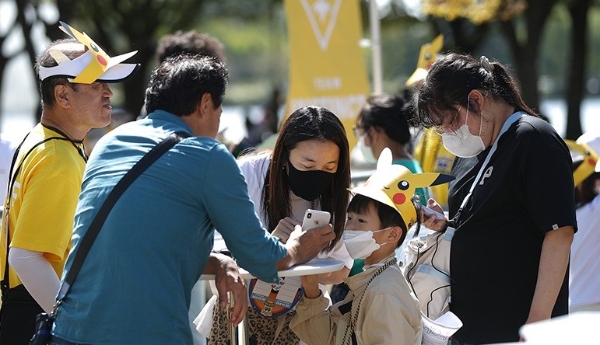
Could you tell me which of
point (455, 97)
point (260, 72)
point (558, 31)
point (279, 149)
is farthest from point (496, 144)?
point (260, 72)

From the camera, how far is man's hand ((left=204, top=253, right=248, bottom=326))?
10.1 feet

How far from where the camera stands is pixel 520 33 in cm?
3238

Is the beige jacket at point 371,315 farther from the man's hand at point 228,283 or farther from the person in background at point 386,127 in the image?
the person in background at point 386,127

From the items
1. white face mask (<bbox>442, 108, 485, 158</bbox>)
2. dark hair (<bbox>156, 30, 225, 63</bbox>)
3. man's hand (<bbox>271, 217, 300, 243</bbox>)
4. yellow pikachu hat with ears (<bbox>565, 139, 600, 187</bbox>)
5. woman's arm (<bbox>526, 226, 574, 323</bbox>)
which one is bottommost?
yellow pikachu hat with ears (<bbox>565, 139, 600, 187</bbox>)

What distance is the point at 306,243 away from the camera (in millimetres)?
3289

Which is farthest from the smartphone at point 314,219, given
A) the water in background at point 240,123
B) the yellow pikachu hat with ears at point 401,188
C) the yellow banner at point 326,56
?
the yellow banner at point 326,56

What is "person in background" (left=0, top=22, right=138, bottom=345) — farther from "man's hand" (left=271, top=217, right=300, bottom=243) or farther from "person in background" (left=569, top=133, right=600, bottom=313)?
"person in background" (left=569, top=133, right=600, bottom=313)

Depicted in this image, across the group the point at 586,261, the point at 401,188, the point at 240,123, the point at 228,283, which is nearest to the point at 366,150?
the point at 586,261

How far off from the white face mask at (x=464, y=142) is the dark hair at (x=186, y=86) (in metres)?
0.95

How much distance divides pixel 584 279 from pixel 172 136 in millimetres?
3026

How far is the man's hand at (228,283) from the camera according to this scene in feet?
10.1

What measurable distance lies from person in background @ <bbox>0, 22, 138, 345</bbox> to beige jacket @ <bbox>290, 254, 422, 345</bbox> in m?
0.98

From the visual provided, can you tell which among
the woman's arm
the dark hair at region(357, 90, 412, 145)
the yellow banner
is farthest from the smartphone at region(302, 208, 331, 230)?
the yellow banner

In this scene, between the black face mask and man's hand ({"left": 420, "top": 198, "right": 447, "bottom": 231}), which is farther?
man's hand ({"left": 420, "top": 198, "right": 447, "bottom": 231})
